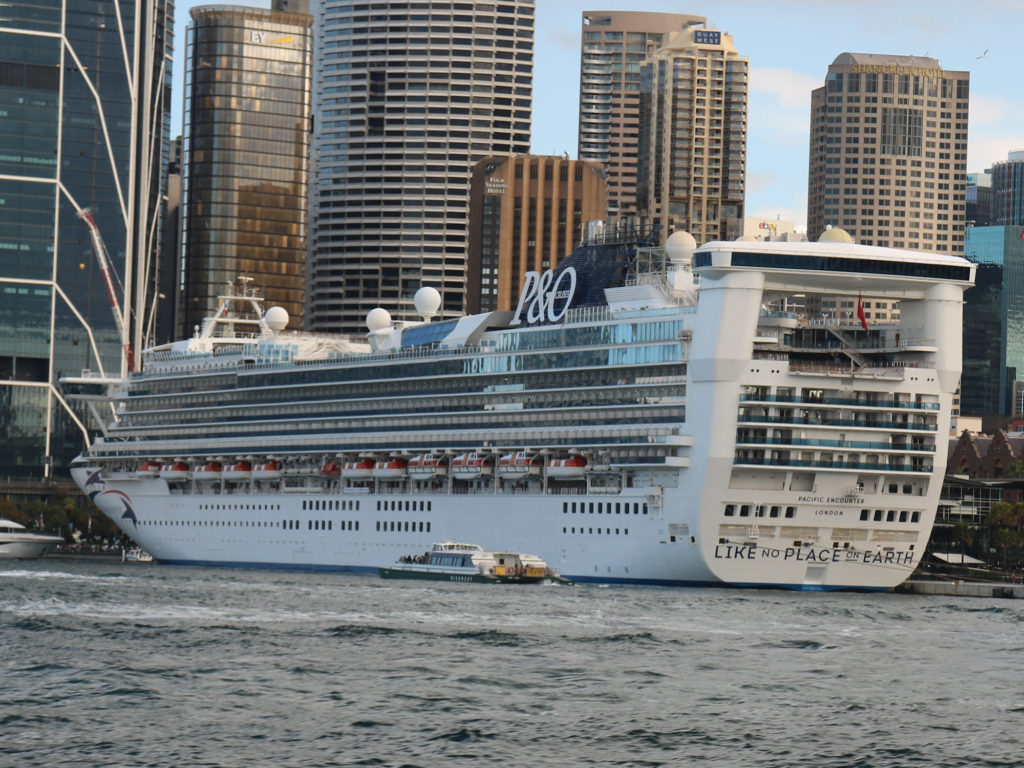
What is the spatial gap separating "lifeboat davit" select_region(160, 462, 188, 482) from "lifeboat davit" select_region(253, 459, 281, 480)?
28.5 ft

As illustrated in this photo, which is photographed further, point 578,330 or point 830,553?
point 578,330

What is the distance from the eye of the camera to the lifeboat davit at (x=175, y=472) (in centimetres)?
13575

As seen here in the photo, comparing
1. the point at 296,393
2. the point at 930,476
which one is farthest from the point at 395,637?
the point at 296,393

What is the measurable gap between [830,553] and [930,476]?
674cm

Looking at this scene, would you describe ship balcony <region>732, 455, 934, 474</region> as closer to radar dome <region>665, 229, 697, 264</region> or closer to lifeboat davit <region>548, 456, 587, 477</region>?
lifeboat davit <region>548, 456, 587, 477</region>

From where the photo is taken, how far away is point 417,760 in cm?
4538

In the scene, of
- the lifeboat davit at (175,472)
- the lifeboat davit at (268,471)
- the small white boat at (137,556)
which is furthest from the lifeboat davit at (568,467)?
the small white boat at (137,556)

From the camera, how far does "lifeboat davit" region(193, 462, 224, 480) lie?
13299 cm

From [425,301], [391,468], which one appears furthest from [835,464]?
[425,301]

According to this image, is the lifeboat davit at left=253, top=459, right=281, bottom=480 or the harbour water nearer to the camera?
the harbour water

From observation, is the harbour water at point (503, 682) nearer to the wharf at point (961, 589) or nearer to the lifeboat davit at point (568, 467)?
the wharf at point (961, 589)

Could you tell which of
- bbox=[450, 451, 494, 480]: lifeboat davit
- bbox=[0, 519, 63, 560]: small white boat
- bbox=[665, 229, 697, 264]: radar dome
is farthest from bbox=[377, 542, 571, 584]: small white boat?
bbox=[0, 519, 63, 560]: small white boat

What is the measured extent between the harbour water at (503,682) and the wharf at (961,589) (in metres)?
15.2

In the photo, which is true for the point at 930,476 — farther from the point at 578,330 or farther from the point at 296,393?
the point at 296,393
